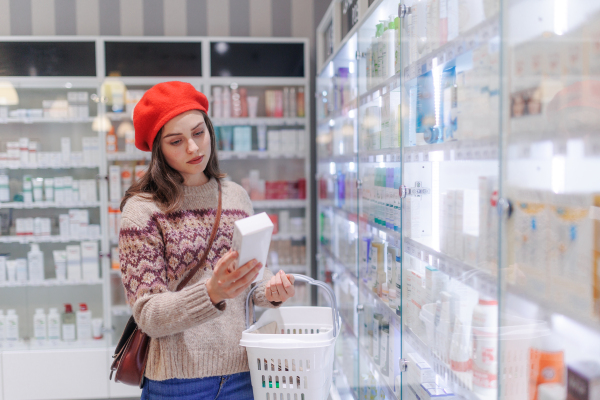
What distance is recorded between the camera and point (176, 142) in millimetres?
1532

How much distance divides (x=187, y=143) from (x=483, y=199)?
2.95 feet

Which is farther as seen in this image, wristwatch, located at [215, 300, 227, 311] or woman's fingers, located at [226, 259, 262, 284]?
wristwatch, located at [215, 300, 227, 311]

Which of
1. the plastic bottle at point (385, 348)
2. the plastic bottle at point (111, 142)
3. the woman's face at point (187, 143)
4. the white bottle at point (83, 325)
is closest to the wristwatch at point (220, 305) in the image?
the woman's face at point (187, 143)

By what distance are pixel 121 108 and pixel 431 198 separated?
3165 mm

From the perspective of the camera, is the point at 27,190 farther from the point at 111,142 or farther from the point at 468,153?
the point at 468,153

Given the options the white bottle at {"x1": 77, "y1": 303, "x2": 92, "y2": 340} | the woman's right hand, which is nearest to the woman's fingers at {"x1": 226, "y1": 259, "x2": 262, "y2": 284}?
the woman's right hand

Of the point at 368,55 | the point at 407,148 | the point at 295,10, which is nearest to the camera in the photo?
the point at 407,148

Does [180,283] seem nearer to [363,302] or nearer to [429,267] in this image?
[429,267]

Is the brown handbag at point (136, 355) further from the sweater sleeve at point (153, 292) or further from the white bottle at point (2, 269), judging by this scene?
the white bottle at point (2, 269)

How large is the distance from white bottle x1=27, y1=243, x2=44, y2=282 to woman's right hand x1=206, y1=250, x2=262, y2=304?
340 cm

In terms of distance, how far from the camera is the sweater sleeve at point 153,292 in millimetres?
1286

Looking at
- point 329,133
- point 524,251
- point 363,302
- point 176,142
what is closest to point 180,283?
point 176,142

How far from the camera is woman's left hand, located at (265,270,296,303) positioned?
59.7 inches

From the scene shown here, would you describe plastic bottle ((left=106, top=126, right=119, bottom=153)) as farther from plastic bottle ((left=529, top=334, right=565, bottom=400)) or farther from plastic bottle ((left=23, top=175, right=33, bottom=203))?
plastic bottle ((left=529, top=334, right=565, bottom=400))
